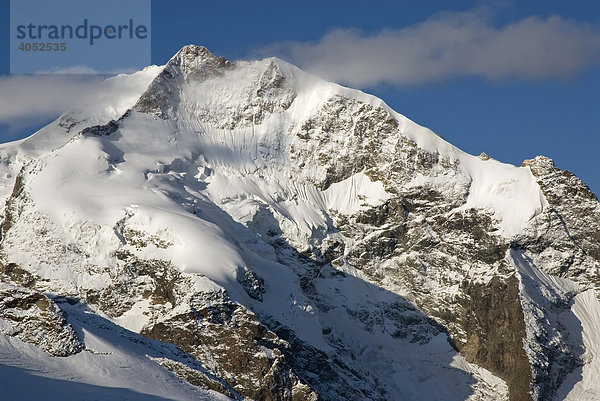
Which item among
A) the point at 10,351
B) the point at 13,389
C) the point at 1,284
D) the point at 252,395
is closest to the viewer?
the point at 13,389

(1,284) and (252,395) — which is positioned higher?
(1,284)

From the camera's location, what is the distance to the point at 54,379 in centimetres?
16238

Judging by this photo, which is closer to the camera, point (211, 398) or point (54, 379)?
point (54, 379)

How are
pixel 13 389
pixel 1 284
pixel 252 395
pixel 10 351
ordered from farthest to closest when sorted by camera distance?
pixel 252 395
pixel 1 284
pixel 10 351
pixel 13 389

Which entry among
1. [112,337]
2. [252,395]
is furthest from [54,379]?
[252,395]

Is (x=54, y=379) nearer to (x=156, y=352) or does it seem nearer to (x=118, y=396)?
(x=118, y=396)

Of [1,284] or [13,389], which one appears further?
[1,284]

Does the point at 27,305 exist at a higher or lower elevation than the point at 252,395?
higher

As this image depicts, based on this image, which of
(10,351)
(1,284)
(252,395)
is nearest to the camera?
(10,351)

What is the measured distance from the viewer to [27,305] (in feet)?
571

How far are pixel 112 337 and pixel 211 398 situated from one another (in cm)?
1415

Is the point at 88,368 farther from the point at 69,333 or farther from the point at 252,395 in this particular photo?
the point at 252,395

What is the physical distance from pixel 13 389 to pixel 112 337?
27.1 meters

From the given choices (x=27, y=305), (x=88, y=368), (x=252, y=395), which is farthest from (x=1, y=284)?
(x=252, y=395)
